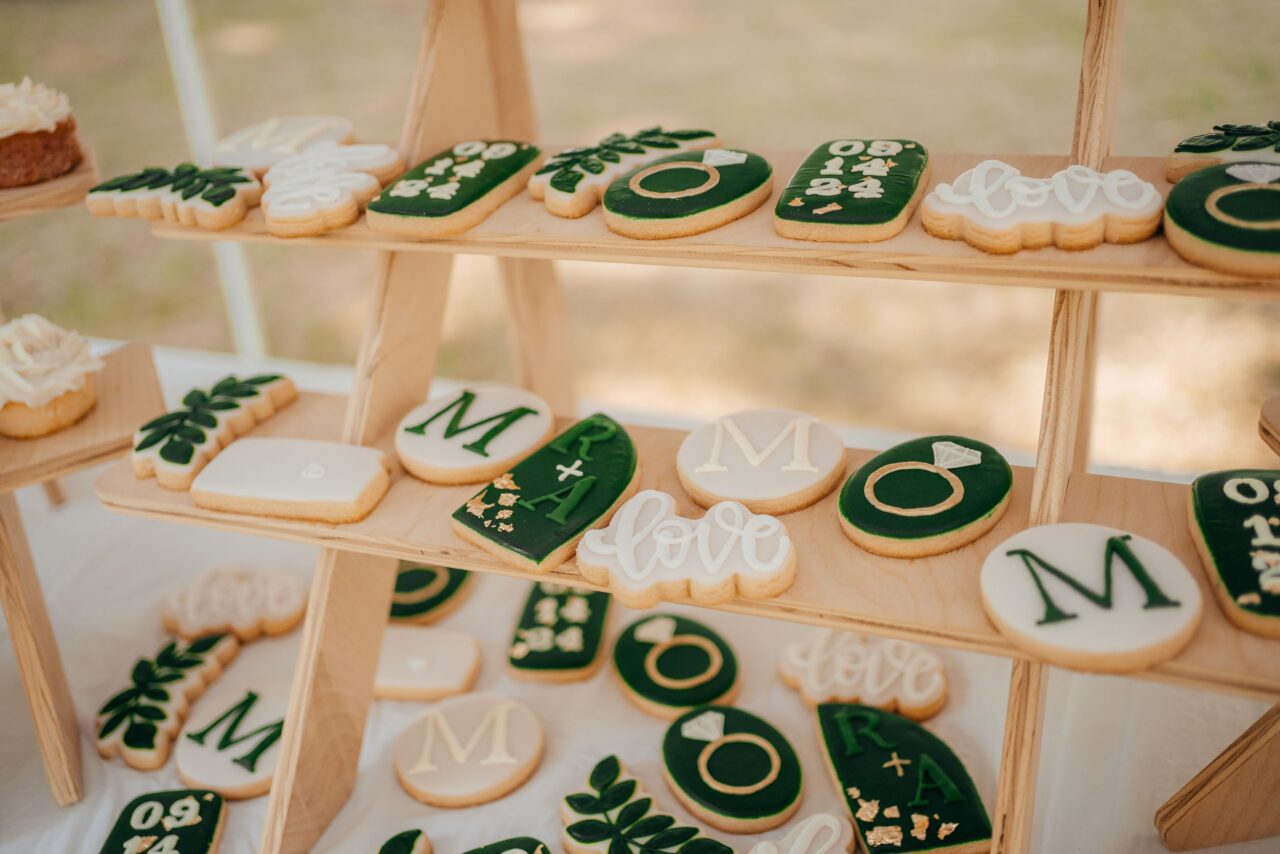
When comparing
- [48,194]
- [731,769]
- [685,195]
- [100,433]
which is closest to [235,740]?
[100,433]

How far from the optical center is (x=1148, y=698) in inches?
84.0

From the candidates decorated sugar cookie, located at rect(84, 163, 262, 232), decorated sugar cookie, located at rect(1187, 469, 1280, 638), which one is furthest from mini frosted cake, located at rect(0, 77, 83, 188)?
decorated sugar cookie, located at rect(1187, 469, 1280, 638)

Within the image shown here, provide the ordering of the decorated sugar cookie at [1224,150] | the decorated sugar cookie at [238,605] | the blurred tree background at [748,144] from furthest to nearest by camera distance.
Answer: the blurred tree background at [748,144]
the decorated sugar cookie at [238,605]
the decorated sugar cookie at [1224,150]

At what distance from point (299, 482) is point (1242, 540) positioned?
1448 mm

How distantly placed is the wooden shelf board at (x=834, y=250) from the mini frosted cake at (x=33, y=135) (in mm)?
343

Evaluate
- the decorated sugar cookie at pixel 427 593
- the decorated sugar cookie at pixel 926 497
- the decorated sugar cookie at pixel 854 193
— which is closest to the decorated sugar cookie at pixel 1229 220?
the decorated sugar cookie at pixel 854 193

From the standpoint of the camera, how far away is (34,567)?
6.74 feet

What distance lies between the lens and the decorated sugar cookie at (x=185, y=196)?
1.69 m

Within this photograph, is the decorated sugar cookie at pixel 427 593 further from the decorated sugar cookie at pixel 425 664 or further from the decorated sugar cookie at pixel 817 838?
the decorated sugar cookie at pixel 817 838

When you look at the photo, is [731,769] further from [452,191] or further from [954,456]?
[452,191]

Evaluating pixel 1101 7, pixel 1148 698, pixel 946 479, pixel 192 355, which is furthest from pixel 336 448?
pixel 192 355

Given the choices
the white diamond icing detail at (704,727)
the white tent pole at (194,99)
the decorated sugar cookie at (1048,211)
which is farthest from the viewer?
the white tent pole at (194,99)

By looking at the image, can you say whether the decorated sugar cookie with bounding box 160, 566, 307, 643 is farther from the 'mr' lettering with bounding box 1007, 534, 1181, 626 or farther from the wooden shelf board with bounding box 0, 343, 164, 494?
the 'mr' lettering with bounding box 1007, 534, 1181, 626

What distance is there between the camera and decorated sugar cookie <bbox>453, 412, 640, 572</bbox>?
5.08ft
